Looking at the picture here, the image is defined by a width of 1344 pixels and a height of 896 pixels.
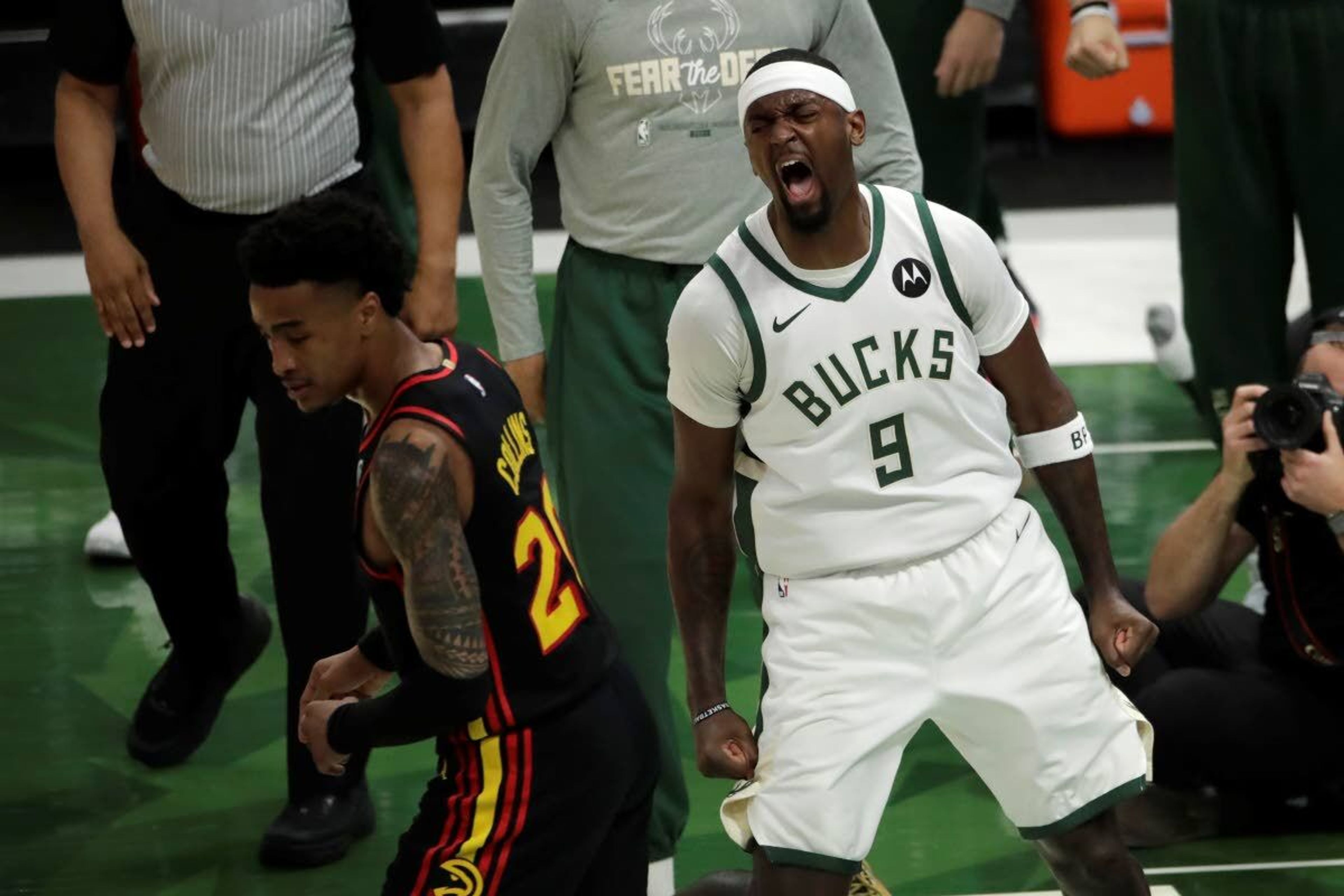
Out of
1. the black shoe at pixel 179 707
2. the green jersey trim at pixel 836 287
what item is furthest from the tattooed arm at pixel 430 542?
the black shoe at pixel 179 707

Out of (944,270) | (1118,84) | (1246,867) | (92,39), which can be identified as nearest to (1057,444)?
(944,270)

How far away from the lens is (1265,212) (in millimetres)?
5277

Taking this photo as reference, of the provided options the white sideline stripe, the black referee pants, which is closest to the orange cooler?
the white sideline stripe

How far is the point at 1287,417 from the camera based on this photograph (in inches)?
171

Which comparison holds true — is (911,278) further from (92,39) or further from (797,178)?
(92,39)

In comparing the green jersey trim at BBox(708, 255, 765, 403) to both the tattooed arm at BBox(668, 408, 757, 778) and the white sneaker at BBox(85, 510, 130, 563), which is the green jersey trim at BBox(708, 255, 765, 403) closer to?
the tattooed arm at BBox(668, 408, 757, 778)

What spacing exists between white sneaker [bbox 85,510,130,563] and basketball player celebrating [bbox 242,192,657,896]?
3077 mm

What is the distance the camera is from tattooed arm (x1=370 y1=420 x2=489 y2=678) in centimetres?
321

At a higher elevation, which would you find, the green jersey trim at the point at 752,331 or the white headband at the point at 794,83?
the white headband at the point at 794,83

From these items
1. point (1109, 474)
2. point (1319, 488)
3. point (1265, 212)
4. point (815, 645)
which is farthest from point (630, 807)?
point (1109, 474)

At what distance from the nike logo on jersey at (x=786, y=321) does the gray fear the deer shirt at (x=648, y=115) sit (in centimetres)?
84

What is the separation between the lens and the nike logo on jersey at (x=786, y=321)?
339cm

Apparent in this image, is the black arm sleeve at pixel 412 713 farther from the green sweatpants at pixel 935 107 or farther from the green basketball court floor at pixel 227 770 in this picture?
the green sweatpants at pixel 935 107

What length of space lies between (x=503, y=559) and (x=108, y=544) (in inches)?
132
